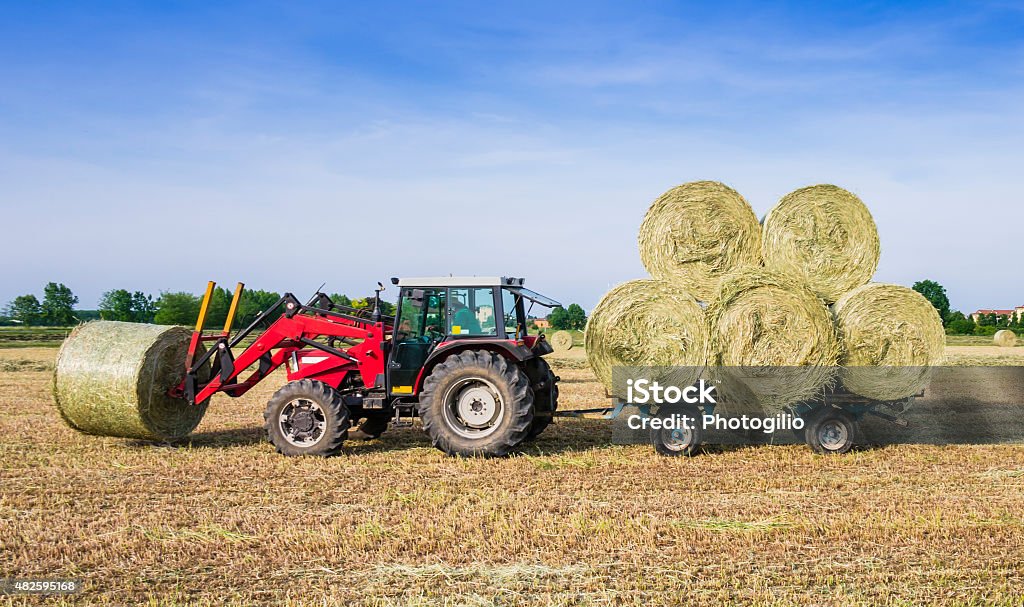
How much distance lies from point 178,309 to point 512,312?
34418 mm

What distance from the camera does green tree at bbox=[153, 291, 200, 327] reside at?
3778cm

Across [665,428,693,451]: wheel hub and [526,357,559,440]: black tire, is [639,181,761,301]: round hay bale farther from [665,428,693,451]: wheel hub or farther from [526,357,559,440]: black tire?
[526,357,559,440]: black tire

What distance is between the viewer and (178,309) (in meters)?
39.5

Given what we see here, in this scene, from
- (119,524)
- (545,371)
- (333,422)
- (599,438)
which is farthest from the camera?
(599,438)

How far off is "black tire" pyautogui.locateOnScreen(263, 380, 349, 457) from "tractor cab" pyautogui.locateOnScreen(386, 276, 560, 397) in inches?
25.3

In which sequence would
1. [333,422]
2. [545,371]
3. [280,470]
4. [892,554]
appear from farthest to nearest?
1. [545,371]
2. [333,422]
3. [280,470]
4. [892,554]

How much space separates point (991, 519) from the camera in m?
6.20

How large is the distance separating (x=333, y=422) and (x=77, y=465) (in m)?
2.48

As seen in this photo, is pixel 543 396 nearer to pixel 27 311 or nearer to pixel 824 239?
pixel 824 239

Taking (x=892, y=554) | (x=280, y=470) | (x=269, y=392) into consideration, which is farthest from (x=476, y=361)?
(x=269, y=392)

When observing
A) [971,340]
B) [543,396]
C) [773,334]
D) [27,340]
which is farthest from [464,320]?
[27,340]

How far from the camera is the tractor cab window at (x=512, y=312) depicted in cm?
878

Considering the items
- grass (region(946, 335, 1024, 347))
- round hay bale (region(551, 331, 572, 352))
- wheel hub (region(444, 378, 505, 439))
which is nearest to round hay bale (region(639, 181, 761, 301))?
wheel hub (region(444, 378, 505, 439))

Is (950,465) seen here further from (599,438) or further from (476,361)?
(476,361)
